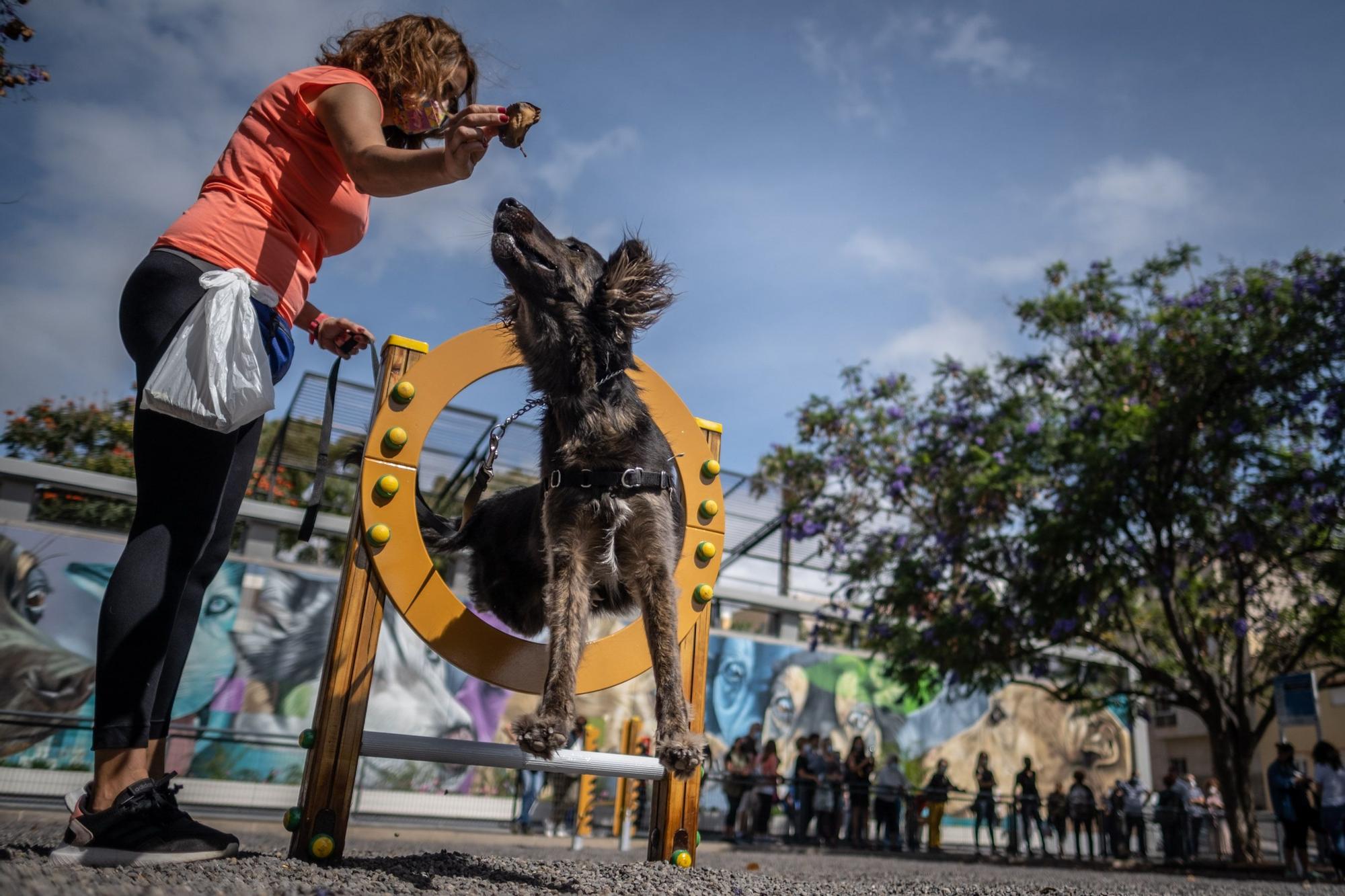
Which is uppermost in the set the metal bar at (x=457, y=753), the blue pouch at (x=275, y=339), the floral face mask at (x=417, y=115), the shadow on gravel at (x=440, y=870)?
the floral face mask at (x=417, y=115)

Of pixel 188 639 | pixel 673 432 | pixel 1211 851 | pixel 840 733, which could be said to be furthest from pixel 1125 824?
pixel 188 639

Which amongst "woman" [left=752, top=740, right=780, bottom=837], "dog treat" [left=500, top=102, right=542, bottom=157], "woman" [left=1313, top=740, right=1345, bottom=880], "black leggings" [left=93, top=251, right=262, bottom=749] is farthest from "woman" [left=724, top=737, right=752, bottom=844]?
"dog treat" [left=500, top=102, right=542, bottom=157]

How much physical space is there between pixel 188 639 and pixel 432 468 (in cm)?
1238

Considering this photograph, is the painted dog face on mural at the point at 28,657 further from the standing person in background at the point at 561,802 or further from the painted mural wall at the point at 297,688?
the standing person in background at the point at 561,802

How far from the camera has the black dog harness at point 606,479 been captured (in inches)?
122

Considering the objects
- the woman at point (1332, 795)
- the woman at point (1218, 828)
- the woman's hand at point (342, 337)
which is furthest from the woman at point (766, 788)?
the woman's hand at point (342, 337)


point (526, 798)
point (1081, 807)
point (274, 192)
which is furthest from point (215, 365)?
point (1081, 807)

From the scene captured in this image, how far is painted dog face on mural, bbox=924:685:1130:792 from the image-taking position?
21.2 meters

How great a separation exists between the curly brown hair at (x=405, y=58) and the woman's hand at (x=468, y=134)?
0.60 meters

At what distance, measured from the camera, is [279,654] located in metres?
14.7

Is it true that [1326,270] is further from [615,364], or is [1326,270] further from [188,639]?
[188,639]

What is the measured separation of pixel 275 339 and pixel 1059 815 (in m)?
16.1

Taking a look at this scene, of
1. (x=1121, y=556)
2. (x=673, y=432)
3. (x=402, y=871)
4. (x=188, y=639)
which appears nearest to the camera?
(x=188, y=639)

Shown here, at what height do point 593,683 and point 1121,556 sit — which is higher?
point 1121,556
